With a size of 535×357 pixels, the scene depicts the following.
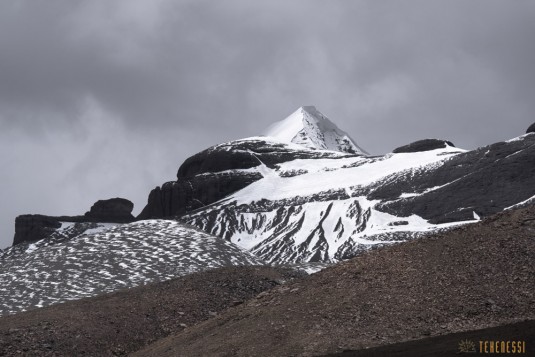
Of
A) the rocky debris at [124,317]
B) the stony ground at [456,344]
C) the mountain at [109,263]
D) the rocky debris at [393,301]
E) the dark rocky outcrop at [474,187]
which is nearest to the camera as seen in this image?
the stony ground at [456,344]

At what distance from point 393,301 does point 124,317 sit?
17438mm

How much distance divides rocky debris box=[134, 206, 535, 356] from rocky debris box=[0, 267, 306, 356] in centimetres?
347

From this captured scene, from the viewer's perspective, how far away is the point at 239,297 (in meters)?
52.4

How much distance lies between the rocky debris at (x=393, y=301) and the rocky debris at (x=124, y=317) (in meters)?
3.47

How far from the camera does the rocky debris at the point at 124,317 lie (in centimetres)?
4453

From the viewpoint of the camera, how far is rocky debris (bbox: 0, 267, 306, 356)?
146 ft

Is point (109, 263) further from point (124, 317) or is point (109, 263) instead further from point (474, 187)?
point (474, 187)

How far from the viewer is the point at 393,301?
37.7 metres

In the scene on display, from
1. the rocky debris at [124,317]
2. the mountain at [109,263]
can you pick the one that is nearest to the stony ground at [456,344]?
the rocky debris at [124,317]

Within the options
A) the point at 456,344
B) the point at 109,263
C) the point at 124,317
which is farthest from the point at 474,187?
the point at 456,344

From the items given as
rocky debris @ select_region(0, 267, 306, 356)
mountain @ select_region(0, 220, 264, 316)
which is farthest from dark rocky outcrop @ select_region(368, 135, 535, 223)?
rocky debris @ select_region(0, 267, 306, 356)

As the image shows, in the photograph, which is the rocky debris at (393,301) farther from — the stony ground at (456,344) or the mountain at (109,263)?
the mountain at (109,263)

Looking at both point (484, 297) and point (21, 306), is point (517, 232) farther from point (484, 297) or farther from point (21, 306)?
point (21, 306)

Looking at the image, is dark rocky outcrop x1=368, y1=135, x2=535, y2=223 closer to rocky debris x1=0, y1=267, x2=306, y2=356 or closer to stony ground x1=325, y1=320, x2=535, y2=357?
rocky debris x1=0, y1=267, x2=306, y2=356
